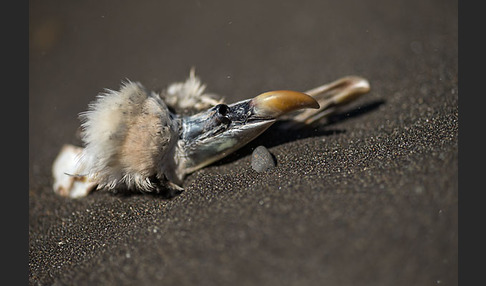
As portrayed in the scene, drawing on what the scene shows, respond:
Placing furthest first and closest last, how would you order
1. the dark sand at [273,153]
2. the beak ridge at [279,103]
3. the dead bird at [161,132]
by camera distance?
the beak ridge at [279,103] → the dead bird at [161,132] → the dark sand at [273,153]

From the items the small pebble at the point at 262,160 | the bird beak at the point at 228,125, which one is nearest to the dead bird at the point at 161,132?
the bird beak at the point at 228,125

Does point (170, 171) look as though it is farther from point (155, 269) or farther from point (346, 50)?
point (346, 50)

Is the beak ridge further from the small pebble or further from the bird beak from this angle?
the small pebble

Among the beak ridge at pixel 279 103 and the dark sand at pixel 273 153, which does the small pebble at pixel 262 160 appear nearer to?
the dark sand at pixel 273 153

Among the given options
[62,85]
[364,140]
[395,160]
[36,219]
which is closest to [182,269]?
[395,160]

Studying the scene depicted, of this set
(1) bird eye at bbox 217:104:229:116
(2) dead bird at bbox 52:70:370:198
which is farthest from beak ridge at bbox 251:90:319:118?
(1) bird eye at bbox 217:104:229:116

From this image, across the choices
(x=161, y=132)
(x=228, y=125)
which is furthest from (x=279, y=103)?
(x=161, y=132)
